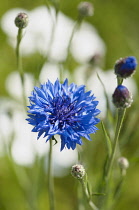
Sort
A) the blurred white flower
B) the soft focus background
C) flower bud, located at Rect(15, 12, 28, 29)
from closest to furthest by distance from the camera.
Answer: flower bud, located at Rect(15, 12, 28, 29), the soft focus background, the blurred white flower

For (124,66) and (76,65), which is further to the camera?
(76,65)

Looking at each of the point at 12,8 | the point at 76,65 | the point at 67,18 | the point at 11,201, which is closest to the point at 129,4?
the point at 67,18

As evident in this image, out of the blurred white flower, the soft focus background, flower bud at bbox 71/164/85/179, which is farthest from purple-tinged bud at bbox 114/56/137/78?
the blurred white flower

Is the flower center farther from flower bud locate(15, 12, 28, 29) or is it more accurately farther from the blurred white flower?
the blurred white flower

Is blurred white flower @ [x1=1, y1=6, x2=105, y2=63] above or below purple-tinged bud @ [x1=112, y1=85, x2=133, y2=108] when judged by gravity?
above

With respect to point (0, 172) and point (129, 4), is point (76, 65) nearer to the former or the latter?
point (129, 4)

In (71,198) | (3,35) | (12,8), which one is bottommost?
(71,198)

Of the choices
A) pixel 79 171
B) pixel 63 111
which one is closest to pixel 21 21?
pixel 63 111
